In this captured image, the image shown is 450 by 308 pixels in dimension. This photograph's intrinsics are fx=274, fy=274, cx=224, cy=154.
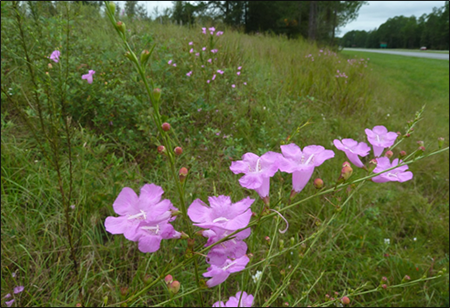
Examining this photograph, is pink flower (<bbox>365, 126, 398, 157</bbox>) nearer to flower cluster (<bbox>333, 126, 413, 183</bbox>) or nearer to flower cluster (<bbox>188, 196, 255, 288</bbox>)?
flower cluster (<bbox>333, 126, 413, 183</bbox>)

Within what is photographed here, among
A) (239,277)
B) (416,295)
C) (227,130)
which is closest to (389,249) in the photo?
(416,295)

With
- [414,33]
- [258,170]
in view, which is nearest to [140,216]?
[258,170]

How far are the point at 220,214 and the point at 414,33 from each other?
75831 millimetres

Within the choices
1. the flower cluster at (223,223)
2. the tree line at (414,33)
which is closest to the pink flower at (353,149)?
the flower cluster at (223,223)

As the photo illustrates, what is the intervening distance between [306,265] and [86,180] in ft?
5.34

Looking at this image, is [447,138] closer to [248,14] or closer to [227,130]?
[227,130]

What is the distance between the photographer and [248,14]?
59.5 feet

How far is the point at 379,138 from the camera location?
3.00ft

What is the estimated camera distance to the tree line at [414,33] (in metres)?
50.4

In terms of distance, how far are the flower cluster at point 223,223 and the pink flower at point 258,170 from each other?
0.04 metres

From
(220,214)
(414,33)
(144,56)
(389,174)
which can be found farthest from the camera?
(414,33)

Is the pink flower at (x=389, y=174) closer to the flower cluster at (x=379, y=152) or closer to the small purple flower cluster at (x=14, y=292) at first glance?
the flower cluster at (x=379, y=152)

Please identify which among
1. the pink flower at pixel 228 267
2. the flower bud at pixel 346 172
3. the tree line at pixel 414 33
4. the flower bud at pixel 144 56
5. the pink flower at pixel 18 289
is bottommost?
the pink flower at pixel 18 289

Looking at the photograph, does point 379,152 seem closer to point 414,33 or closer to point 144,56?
point 144,56
